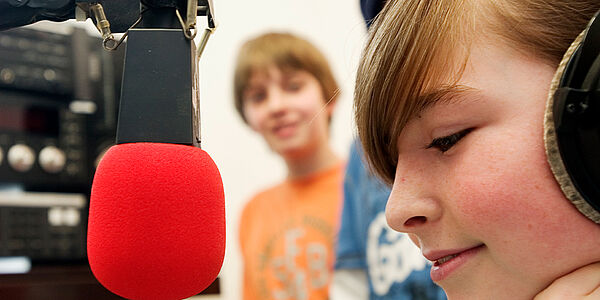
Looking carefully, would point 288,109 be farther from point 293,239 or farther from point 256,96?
point 293,239

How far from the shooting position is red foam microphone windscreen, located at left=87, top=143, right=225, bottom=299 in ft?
1.12

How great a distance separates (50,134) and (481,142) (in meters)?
1.04

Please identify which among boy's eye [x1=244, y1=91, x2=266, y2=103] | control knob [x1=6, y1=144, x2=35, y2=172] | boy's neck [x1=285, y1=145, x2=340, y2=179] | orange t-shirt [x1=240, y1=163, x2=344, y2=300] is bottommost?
orange t-shirt [x1=240, y1=163, x2=344, y2=300]

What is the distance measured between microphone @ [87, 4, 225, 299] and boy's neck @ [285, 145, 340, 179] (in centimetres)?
128

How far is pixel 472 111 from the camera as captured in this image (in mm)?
437

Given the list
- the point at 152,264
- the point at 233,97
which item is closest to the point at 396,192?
the point at 152,264

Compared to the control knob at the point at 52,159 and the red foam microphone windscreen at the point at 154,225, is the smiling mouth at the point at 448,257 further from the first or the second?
the control knob at the point at 52,159

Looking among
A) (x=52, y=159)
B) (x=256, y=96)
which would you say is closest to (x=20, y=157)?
(x=52, y=159)

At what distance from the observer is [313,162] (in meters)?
1.65

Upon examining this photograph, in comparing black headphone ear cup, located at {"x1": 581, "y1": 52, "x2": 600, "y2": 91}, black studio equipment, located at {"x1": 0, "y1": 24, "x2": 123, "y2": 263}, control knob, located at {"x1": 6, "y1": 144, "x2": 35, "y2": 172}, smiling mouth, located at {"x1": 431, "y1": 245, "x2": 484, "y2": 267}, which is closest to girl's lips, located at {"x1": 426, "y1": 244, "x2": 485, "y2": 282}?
smiling mouth, located at {"x1": 431, "y1": 245, "x2": 484, "y2": 267}

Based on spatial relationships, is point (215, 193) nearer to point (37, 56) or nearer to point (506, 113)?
point (506, 113)

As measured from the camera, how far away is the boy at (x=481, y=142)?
42cm

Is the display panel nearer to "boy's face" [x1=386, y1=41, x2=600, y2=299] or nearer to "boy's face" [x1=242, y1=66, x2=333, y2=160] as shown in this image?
"boy's face" [x1=242, y1=66, x2=333, y2=160]

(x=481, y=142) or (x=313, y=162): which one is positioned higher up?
(x=481, y=142)
